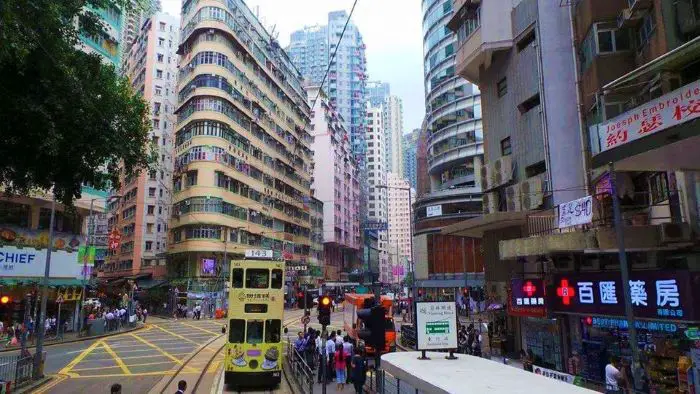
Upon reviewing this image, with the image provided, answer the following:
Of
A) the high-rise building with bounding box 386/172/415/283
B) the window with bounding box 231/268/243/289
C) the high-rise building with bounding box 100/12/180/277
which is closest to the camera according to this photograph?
the window with bounding box 231/268/243/289

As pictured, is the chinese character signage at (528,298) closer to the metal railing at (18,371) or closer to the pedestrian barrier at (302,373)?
the pedestrian barrier at (302,373)

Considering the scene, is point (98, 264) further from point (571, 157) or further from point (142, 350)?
point (571, 157)

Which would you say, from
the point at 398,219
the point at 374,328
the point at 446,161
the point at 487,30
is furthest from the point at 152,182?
the point at 398,219

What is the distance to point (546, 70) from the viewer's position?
21047mm

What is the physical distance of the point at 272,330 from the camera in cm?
1728

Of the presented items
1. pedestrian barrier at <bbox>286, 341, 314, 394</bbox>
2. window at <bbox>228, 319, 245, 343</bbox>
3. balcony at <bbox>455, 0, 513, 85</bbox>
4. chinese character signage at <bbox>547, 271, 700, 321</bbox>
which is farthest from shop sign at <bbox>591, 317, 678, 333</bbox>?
balcony at <bbox>455, 0, 513, 85</bbox>

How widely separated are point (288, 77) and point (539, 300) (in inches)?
2558

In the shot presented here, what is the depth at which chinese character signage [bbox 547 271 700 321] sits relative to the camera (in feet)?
42.6

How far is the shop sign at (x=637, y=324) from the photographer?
45.0 ft

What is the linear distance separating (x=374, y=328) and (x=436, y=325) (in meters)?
1.10

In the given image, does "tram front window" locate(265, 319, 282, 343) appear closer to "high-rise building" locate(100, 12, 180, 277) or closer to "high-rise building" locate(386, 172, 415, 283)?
"high-rise building" locate(100, 12, 180, 277)

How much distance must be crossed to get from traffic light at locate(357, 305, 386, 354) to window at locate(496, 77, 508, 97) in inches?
717

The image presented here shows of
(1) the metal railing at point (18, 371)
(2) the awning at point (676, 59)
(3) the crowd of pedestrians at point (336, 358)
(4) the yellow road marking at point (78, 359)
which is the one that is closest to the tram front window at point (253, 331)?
(3) the crowd of pedestrians at point (336, 358)

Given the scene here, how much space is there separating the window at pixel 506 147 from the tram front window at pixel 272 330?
14.0 m
